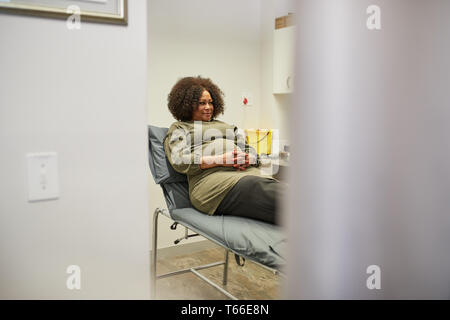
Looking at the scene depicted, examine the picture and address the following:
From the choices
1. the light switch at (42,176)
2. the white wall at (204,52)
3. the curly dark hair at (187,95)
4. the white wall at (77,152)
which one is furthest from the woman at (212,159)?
the light switch at (42,176)

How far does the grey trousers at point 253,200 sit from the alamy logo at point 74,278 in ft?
3.12

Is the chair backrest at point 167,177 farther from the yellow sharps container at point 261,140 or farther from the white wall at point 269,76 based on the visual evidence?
the white wall at point 269,76

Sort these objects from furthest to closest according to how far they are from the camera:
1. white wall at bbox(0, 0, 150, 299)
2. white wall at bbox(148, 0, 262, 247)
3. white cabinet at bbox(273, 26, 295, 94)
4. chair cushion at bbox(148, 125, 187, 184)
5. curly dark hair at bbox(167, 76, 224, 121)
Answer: white cabinet at bbox(273, 26, 295, 94)
white wall at bbox(148, 0, 262, 247)
curly dark hair at bbox(167, 76, 224, 121)
chair cushion at bbox(148, 125, 187, 184)
white wall at bbox(0, 0, 150, 299)

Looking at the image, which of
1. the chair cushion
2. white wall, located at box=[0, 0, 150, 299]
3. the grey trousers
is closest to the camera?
white wall, located at box=[0, 0, 150, 299]

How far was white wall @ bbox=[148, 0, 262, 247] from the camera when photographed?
2.40 m

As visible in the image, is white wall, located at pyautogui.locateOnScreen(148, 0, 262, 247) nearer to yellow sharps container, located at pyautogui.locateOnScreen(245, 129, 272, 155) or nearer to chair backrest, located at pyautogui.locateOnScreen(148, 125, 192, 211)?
yellow sharps container, located at pyautogui.locateOnScreen(245, 129, 272, 155)

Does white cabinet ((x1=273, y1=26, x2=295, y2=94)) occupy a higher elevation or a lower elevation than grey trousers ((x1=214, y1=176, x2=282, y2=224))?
higher

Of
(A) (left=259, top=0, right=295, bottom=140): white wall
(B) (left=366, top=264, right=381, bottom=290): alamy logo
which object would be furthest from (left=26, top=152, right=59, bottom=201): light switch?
(A) (left=259, top=0, right=295, bottom=140): white wall

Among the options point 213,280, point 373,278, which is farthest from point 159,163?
point 373,278

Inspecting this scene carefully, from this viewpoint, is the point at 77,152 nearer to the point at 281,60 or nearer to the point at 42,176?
the point at 42,176

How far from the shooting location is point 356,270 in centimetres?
37

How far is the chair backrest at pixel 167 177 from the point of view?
189 cm

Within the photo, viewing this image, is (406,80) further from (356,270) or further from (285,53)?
(285,53)

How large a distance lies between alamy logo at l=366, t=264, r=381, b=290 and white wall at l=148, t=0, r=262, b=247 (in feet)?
7.01
